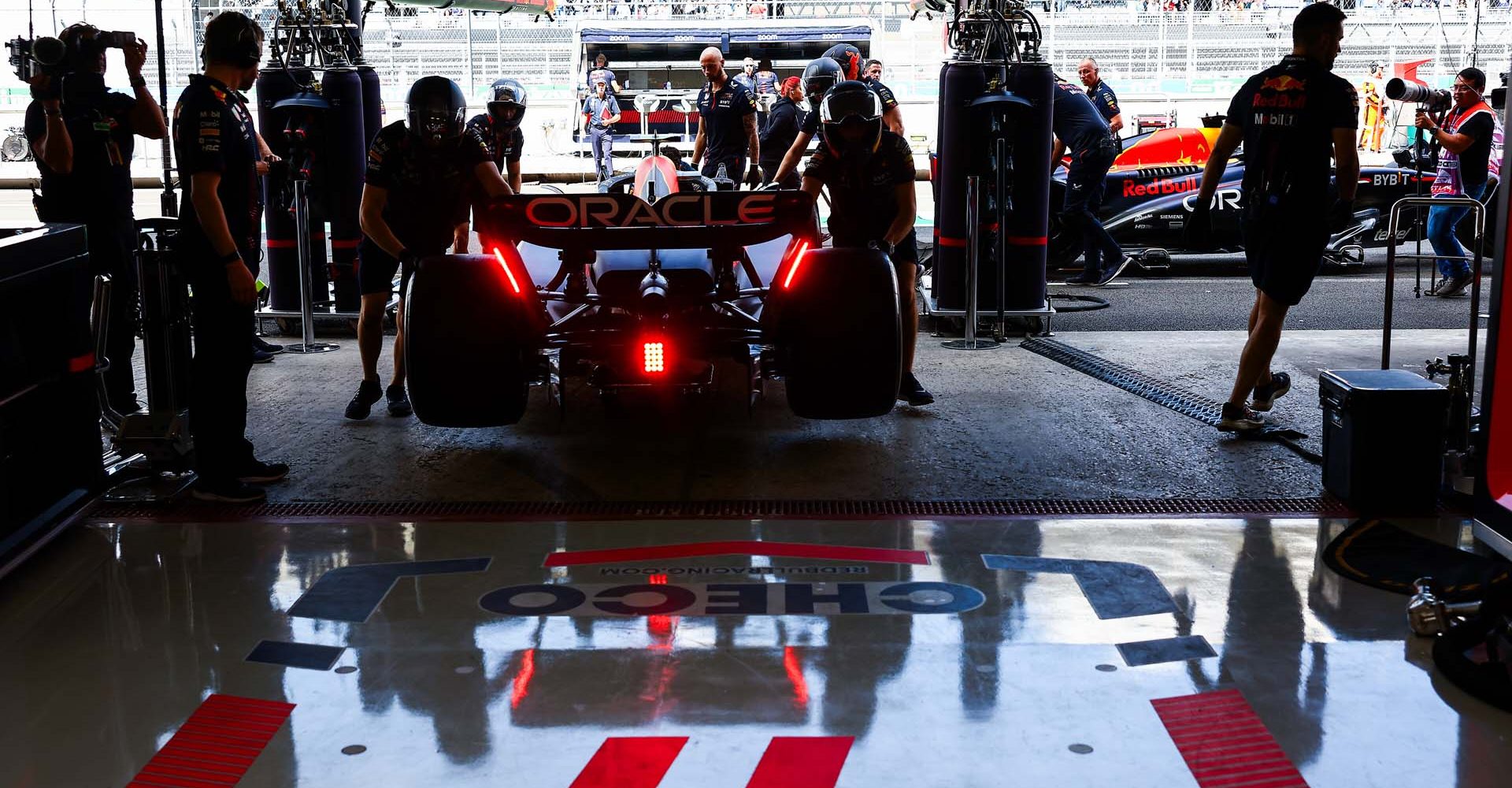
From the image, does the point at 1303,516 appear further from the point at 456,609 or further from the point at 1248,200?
the point at 456,609

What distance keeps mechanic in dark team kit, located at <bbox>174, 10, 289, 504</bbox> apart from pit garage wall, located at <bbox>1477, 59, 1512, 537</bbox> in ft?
12.4

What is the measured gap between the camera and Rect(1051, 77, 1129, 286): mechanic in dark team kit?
10.2m

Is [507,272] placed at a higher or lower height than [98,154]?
lower

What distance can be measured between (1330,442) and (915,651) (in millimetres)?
2132

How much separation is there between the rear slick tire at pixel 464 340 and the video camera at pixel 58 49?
6.63 ft

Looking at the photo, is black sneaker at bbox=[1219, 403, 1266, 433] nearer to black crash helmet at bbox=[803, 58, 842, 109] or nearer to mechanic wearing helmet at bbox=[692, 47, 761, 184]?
black crash helmet at bbox=[803, 58, 842, 109]

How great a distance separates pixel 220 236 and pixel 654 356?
151 cm

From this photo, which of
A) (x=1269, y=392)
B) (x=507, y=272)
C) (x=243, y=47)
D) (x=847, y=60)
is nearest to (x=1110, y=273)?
(x=847, y=60)

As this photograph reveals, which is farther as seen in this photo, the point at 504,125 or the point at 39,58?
the point at 504,125

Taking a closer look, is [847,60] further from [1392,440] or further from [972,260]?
[1392,440]

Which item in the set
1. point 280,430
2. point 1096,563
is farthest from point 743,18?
point 1096,563

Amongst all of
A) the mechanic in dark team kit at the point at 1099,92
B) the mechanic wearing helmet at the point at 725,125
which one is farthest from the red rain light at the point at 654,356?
the mechanic in dark team kit at the point at 1099,92

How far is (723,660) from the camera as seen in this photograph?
11.3ft

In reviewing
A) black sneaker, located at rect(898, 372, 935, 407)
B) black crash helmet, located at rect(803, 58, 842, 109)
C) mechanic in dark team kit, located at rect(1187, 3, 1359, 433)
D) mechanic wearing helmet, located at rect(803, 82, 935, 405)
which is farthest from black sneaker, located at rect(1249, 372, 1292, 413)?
black crash helmet, located at rect(803, 58, 842, 109)
